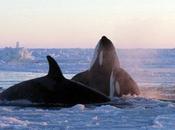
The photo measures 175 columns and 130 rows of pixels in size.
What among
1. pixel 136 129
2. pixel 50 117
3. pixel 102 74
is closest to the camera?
pixel 136 129

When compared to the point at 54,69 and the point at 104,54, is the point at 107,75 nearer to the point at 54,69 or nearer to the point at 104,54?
the point at 104,54

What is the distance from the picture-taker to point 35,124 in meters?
10.2

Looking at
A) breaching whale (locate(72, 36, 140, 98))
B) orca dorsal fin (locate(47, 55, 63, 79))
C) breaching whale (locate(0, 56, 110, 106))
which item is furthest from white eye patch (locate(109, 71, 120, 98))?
orca dorsal fin (locate(47, 55, 63, 79))

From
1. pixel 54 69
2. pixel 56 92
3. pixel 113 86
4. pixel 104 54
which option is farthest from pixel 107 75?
pixel 54 69

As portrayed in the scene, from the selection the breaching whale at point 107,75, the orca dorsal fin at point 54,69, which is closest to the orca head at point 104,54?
the breaching whale at point 107,75

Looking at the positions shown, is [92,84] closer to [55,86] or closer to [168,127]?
[55,86]

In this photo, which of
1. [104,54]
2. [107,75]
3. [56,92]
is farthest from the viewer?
[104,54]

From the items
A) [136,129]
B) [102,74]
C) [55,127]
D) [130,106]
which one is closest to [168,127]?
[136,129]

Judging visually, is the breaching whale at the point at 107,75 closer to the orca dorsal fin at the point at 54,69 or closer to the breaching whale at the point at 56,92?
the breaching whale at the point at 56,92

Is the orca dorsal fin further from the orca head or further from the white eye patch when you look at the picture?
the orca head

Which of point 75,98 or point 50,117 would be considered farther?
point 75,98

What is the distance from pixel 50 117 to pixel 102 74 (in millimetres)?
5349

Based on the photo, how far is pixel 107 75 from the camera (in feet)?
53.9

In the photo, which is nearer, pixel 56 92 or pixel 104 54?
pixel 56 92
